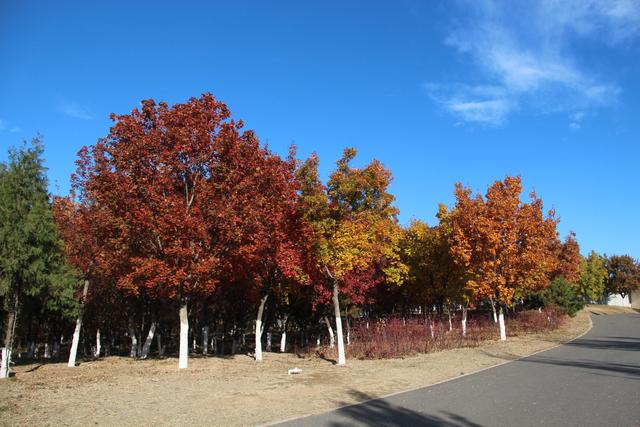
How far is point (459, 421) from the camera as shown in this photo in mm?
7941

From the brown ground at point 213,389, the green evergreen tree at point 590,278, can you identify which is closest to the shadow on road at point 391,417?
the brown ground at point 213,389

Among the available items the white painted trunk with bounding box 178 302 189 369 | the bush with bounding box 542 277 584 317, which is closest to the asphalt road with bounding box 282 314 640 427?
the white painted trunk with bounding box 178 302 189 369

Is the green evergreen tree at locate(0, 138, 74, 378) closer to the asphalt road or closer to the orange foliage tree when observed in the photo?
the asphalt road

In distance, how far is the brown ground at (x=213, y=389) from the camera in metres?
9.02

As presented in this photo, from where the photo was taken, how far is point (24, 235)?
1606 cm

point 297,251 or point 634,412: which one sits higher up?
point 297,251

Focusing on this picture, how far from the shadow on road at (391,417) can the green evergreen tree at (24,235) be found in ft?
41.6

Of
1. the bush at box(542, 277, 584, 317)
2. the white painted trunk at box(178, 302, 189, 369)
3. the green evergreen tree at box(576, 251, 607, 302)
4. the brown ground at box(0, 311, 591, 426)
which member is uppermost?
the green evergreen tree at box(576, 251, 607, 302)

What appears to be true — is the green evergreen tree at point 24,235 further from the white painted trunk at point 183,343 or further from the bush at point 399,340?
the bush at point 399,340

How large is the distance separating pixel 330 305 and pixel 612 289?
267ft

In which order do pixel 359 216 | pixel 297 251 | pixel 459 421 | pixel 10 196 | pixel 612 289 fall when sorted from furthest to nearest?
pixel 612 289 < pixel 297 251 < pixel 359 216 < pixel 10 196 < pixel 459 421

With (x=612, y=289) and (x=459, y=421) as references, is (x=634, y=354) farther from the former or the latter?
(x=612, y=289)

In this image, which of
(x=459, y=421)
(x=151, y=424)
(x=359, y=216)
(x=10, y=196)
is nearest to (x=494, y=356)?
(x=359, y=216)

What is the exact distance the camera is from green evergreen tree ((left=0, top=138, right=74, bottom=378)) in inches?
624
